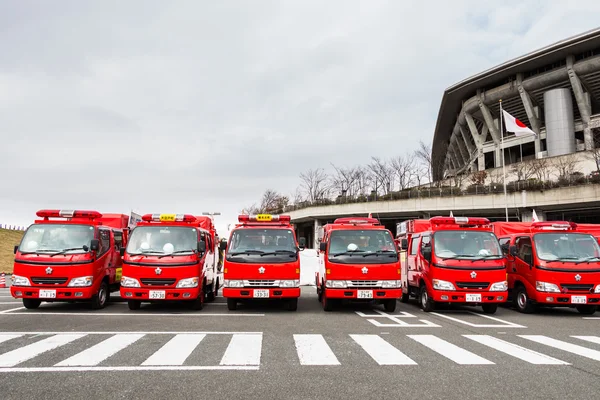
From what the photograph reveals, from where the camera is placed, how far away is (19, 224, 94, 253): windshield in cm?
1149

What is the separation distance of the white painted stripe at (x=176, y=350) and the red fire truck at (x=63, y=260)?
4.72 metres

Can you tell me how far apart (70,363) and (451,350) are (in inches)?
215

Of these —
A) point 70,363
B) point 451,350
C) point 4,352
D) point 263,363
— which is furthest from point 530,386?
point 4,352

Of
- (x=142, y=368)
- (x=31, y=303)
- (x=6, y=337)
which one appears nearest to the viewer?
(x=142, y=368)

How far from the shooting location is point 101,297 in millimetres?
12391

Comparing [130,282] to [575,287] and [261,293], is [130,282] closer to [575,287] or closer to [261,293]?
[261,293]

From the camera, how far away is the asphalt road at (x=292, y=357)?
4.87 m

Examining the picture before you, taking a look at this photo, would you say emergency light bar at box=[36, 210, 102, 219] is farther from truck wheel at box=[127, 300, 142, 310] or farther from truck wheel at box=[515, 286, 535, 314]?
truck wheel at box=[515, 286, 535, 314]

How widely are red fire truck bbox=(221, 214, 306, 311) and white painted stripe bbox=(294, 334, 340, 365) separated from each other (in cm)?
311

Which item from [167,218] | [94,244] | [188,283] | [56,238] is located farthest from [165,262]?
[56,238]

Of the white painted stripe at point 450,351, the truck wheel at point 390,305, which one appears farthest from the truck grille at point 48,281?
the white painted stripe at point 450,351

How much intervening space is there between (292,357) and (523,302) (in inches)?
357

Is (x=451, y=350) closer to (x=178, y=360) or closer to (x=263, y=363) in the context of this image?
(x=263, y=363)

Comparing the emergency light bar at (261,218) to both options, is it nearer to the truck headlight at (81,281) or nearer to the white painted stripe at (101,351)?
the truck headlight at (81,281)
